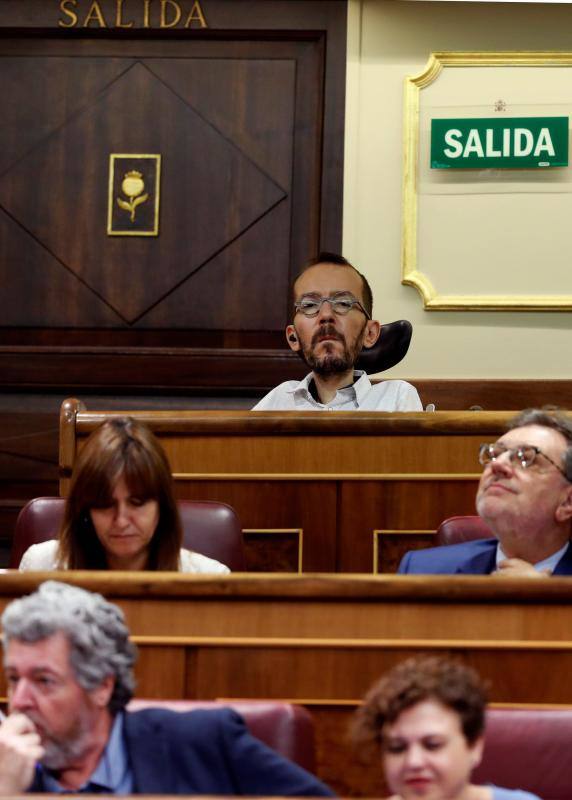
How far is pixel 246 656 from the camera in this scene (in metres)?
1.46

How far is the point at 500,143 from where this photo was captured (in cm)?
378

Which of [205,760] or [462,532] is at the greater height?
[462,532]

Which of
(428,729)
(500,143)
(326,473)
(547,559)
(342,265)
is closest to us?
(428,729)

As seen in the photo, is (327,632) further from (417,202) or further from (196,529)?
(417,202)

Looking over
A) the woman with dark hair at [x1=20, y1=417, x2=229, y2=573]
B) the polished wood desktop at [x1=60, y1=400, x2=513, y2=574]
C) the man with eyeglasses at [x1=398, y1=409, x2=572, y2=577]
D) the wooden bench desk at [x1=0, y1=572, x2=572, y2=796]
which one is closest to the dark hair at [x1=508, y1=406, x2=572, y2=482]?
the man with eyeglasses at [x1=398, y1=409, x2=572, y2=577]

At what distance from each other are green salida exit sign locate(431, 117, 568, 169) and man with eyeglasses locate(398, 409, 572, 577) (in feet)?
6.62

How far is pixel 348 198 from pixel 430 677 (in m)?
2.88

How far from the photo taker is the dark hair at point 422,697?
1058 millimetres

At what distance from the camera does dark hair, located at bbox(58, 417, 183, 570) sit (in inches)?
70.3

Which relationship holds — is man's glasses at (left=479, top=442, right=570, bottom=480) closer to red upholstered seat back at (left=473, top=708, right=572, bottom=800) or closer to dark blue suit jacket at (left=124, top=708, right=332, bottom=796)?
red upholstered seat back at (left=473, top=708, right=572, bottom=800)

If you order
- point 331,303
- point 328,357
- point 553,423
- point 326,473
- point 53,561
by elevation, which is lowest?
point 53,561

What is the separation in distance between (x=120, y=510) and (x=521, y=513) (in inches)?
23.1

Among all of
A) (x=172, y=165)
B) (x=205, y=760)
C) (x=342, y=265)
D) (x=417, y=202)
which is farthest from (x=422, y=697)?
(x=172, y=165)

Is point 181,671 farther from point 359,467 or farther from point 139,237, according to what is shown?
point 139,237
